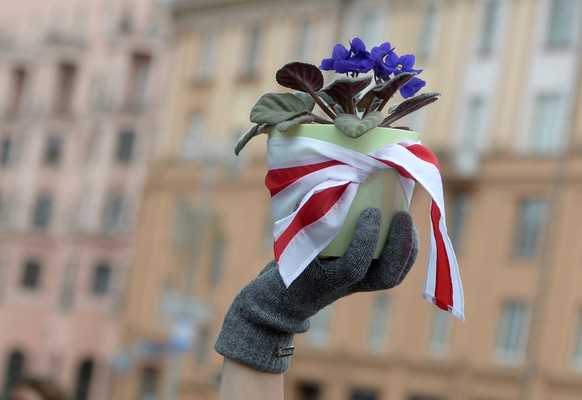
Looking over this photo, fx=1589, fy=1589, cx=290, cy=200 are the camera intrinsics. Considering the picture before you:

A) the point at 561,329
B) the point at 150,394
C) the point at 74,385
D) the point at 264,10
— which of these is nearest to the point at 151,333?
the point at 150,394

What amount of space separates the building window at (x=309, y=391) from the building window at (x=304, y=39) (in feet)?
30.6

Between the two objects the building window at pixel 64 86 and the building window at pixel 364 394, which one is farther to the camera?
the building window at pixel 64 86

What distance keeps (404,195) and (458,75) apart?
36.5 meters

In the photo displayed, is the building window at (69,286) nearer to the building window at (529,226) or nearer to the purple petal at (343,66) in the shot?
the building window at (529,226)

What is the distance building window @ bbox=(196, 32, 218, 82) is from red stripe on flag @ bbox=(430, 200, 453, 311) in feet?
149

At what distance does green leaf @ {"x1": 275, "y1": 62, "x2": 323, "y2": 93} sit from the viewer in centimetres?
269

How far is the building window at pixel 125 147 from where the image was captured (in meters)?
52.5

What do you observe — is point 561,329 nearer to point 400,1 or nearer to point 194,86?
point 400,1

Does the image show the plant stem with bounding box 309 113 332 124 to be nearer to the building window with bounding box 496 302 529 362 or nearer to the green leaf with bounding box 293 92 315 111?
the green leaf with bounding box 293 92 315 111

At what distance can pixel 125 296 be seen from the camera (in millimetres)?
49969

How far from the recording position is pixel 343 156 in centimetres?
269

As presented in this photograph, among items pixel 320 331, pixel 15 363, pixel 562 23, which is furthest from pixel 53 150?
pixel 562 23

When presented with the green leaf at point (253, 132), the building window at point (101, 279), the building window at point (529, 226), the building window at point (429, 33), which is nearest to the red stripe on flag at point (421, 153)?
the green leaf at point (253, 132)

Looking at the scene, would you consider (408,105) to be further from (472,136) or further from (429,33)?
(429,33)
